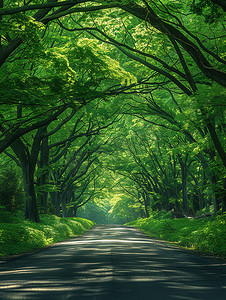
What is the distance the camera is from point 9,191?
18.0 m

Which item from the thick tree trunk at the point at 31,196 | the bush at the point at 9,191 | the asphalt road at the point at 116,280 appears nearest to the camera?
the asphalt road at the point at 116,280

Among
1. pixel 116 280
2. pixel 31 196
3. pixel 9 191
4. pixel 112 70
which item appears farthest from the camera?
pixel 31 196

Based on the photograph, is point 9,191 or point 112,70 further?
point 9,191

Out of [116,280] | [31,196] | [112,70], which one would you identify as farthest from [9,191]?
[116,280]

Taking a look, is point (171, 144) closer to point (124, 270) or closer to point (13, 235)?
point (13, 235)

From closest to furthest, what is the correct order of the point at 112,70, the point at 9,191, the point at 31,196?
the point at 112,70, the point at 9,191, the point at 31,196

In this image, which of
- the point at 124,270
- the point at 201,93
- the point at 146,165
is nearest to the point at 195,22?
the point at 201,93

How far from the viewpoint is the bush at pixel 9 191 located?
1794cm

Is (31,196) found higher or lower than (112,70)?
lower

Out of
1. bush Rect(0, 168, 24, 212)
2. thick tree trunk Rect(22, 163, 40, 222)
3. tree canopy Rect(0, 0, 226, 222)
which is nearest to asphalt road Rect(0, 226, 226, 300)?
tree canopy Rect(0, 0, 226, 222)

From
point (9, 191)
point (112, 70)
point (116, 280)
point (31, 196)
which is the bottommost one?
point (116, 280)

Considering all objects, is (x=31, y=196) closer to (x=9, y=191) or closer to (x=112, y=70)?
(x=9, y=191)

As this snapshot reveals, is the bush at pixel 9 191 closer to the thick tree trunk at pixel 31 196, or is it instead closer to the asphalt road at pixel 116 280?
the thick tree trunk at pixel 31 196

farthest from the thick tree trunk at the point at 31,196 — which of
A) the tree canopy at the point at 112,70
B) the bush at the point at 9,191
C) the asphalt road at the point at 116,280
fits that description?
the asphalt road at the point at 116,280
